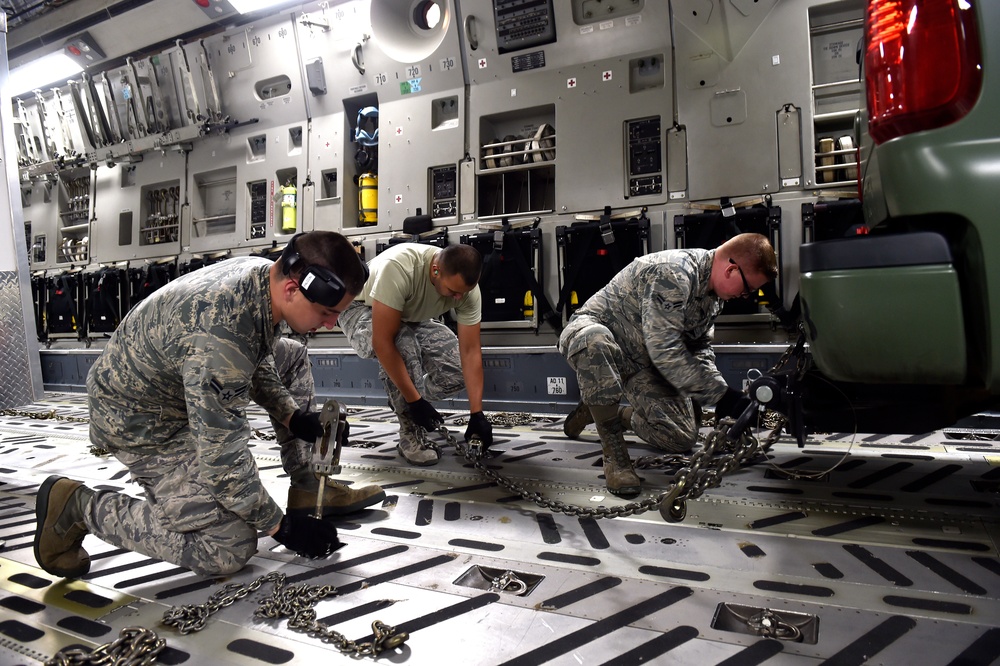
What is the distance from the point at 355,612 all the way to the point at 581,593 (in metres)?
0.64

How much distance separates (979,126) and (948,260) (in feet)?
0.86

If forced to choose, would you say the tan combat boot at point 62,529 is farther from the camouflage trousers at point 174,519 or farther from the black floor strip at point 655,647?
the black floor strip at point 655,647

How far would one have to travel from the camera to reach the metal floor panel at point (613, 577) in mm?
1403

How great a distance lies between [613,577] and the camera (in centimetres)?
177

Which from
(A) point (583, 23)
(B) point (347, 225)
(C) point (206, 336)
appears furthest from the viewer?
(B) point (347, 225)

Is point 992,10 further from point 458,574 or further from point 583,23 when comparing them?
point 583,23

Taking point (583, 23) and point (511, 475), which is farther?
point (583, 23)

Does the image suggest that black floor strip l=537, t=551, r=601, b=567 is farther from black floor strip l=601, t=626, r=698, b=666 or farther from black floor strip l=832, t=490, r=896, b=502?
black floor strip l=832, t=490, r=896, b=502

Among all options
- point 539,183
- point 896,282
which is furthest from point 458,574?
point 539,183

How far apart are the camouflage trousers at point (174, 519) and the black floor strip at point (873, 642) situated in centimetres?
167

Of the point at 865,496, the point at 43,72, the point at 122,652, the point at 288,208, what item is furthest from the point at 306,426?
the point at 43,72

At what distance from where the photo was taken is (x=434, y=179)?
6.03 meters

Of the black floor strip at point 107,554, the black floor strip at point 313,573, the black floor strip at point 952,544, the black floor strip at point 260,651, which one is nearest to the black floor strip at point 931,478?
the black floor strip at point 952,544

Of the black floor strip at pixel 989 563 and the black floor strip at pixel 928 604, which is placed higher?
the black floor strip at pixel 928 604
